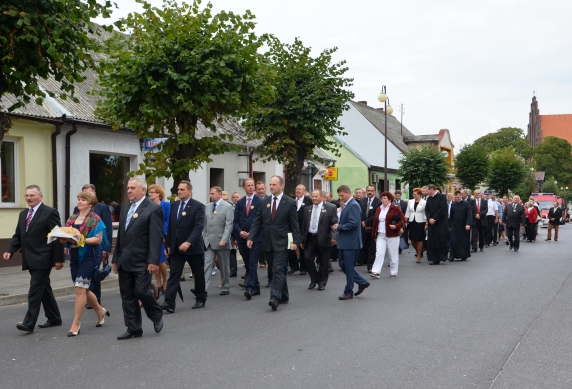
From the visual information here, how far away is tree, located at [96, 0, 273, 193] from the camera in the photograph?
47.4ft

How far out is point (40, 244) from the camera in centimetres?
816

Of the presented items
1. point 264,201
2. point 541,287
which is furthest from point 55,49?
point 541,287

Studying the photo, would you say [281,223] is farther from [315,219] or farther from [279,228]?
[315,219]

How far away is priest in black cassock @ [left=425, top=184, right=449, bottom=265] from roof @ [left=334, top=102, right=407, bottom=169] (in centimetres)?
2840

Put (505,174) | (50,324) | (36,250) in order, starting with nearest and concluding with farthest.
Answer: (36,250) < (50,324) < (505,174)

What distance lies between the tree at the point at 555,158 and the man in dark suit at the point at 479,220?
89.4 meters

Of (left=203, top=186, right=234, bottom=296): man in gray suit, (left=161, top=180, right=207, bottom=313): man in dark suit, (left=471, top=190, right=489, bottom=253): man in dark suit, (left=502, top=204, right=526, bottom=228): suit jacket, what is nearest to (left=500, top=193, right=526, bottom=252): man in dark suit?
(left=502, top=204, right=526, bottom=228): suit jacket

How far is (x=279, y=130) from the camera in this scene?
21406mm

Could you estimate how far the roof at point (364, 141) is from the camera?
47.0 metres

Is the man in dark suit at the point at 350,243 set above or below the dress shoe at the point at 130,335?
above

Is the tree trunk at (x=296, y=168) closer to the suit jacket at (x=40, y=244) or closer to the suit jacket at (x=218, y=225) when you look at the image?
the suit jacket at (x=218, y=225)

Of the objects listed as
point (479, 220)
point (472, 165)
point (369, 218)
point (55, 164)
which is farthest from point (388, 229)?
point (472, 165)

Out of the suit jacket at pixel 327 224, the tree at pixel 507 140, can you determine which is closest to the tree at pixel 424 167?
the suit jacket at pixel 327 224

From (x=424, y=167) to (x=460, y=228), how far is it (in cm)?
2319
